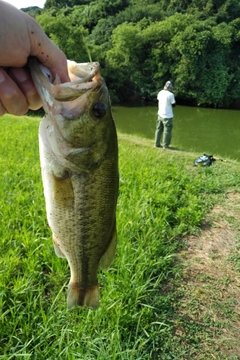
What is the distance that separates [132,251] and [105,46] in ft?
127

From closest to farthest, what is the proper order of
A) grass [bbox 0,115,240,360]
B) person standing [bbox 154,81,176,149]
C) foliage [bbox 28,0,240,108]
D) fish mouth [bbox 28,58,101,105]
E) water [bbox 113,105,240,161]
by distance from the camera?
1. fish mouth [bbox 28,58,101,105]
2. grass [bbox 0,115,240,360]
3. person standing [bbox 154,81,176,149]
4. water [bbox 113,105,240,161]
5. foliage [bbox 28,0,240,108]

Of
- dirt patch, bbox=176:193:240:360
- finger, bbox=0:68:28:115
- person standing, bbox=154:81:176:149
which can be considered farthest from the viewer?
person standing, bbox=154:81:176:149

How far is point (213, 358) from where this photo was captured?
2.66m

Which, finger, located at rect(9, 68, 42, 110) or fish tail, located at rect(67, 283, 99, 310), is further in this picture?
fish tail, located at rect(67, 283, 99, 310)

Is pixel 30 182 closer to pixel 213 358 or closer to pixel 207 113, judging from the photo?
pixel 213 358

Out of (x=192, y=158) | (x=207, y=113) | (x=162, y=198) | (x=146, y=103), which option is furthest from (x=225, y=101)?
(x=162, y=198)

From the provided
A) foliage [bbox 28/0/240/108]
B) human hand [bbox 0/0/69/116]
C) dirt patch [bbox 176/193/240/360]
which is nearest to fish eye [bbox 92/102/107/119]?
human hand [bbox 0/0/69/116]

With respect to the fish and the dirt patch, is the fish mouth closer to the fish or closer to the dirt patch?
the fish

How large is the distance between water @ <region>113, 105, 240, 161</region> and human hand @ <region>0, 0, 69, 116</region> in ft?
34.4

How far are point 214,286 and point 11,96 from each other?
2.70 meters

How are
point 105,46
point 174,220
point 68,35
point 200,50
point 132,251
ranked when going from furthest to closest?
point 105,46 < point 200,50 < point 68,35 < point 174,220 < point 132,251

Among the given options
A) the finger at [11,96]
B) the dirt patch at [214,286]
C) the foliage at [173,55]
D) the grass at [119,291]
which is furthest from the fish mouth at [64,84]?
the foliage at [173,55]

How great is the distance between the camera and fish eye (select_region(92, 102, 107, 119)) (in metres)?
1.42

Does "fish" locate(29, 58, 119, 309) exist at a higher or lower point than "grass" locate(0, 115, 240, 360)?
higher
